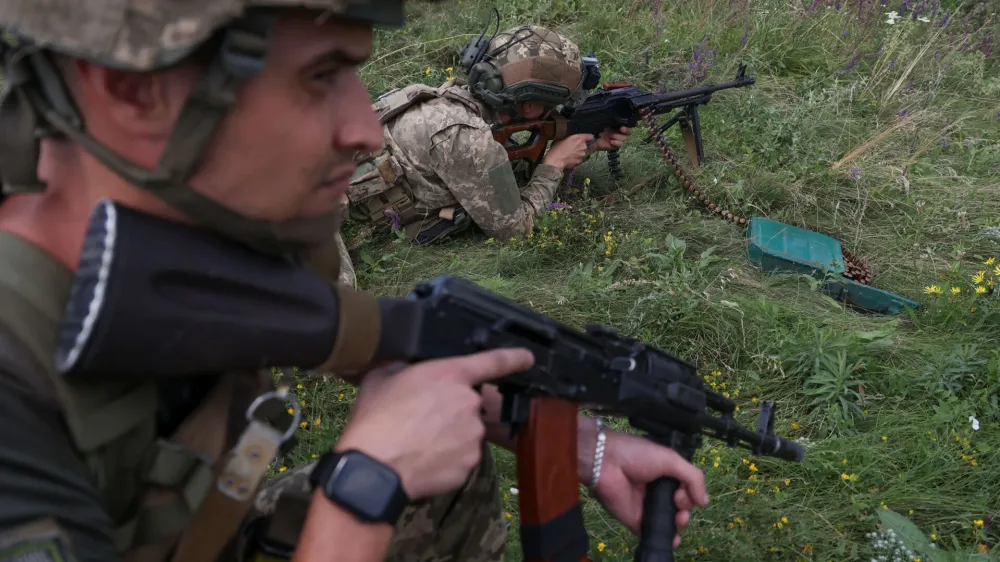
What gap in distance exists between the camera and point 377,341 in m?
1.46

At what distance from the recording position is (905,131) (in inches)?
241

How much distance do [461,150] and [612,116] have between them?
4.46ft

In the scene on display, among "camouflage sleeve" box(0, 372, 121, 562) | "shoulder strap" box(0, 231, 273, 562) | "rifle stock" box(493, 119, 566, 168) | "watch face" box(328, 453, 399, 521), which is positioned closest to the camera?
"camouflage sleeve" box(0, 372, 121, 562)

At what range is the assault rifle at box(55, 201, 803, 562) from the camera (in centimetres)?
114

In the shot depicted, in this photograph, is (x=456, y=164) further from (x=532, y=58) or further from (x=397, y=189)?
(x=532, y=58)

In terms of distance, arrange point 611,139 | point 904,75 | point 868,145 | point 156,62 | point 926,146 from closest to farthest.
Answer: point 156,62
point 611,139
point 868,145
point 926,146
point 904,75

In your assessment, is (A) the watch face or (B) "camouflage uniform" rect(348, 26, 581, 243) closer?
(A) the watch face

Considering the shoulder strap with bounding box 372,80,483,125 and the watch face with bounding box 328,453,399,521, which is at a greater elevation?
the watch face with bounding box 328,453,399,521

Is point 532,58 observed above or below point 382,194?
above

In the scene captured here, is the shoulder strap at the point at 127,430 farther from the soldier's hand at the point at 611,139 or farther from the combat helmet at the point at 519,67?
the soldier's hand at the point at 611,139

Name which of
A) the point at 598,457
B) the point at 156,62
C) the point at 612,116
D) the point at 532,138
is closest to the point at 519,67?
the point at 532,138

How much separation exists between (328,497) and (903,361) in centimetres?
307

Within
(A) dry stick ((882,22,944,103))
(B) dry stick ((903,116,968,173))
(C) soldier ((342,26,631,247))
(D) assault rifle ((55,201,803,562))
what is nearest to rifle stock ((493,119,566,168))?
(C) soldier ((342,26,631,247))

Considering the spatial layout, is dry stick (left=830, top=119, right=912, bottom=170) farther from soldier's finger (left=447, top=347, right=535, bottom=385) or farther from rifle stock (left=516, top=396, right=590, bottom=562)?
soldier's finger (left=447, top=347, right=535, bottom=385)
